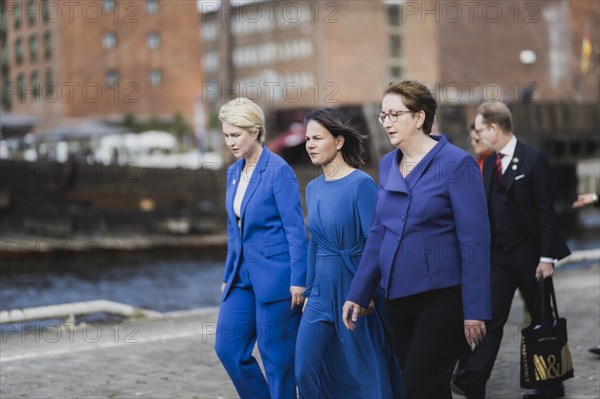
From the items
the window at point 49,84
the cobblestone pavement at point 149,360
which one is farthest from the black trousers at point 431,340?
the window at point 49,84

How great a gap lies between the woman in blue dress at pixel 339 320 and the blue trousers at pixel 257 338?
0.42 meters

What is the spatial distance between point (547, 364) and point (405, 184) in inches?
95.2

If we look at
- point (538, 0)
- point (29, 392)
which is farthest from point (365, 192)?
point (538, 0)

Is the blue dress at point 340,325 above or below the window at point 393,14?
below

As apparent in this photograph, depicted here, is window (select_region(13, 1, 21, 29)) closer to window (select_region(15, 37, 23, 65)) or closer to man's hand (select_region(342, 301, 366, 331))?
window (select_region(15, 37, 23, 65))

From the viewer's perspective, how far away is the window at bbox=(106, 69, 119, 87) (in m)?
71.1

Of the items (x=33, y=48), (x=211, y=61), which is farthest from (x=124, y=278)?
(x=211, y=61)

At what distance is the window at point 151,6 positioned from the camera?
74.0 metres

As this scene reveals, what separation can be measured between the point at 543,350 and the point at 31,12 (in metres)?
66.9

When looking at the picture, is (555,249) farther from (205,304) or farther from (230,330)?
(205,304)

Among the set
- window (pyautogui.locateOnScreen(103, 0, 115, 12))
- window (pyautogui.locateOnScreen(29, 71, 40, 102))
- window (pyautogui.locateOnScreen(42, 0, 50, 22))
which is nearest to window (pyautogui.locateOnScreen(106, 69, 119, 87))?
window (pyautogui.locateOnScreen(103, 0, 115, 12))

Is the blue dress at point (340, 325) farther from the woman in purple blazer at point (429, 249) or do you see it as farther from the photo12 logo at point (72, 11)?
the photo12 logo at point (72, 11)

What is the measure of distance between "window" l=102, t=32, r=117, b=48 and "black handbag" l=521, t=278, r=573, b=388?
6690 centimetres

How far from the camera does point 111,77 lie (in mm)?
71750
